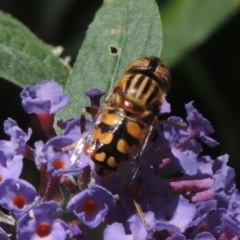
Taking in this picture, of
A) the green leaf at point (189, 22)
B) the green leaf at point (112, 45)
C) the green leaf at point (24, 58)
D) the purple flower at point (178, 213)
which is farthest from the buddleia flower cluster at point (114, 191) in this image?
the green leaf at point (189, 22)

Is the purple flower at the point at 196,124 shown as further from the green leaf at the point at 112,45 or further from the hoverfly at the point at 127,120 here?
the green leaf at the point at 112,45

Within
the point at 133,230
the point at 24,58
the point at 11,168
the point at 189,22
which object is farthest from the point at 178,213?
the point at 189,22

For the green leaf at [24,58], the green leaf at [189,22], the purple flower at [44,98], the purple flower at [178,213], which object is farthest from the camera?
the green leaf at [189,22]

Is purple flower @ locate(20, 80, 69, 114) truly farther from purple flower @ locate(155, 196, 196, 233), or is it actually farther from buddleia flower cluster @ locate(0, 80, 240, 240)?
purple flower @ locate(155, 196, 196, 233)

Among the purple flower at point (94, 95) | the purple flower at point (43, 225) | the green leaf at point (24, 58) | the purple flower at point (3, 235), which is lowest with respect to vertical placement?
the green leaf at point (24, 58)

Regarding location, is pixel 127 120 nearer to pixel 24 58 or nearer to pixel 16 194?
pixel 16 194

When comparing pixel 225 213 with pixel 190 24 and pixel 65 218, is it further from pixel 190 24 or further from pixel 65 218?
pixel 190 24
